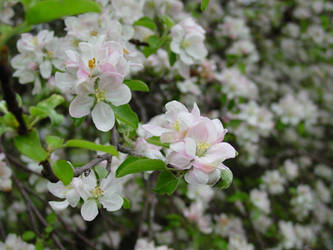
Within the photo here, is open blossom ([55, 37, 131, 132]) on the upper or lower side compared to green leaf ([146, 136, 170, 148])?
upper

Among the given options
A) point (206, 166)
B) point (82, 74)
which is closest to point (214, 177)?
point (206, 166)

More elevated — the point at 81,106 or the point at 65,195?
the point at 81,106

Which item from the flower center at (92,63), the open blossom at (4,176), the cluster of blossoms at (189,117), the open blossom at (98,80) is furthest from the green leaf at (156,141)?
the open blossom at (4,176)

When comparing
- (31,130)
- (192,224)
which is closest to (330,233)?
(192,224)

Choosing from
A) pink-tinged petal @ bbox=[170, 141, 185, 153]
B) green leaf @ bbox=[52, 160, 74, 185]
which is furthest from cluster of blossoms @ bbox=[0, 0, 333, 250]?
green leaf @ bbox=[52, 160, 74, 185]

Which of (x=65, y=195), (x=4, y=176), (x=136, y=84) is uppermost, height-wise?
(x=136, y=84)

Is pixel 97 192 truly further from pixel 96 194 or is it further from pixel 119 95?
pixel 119 95

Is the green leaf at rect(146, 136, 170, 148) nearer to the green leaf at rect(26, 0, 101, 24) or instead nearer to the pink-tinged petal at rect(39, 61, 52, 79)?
the green leaf at rect(26, 0, 101, 24)
